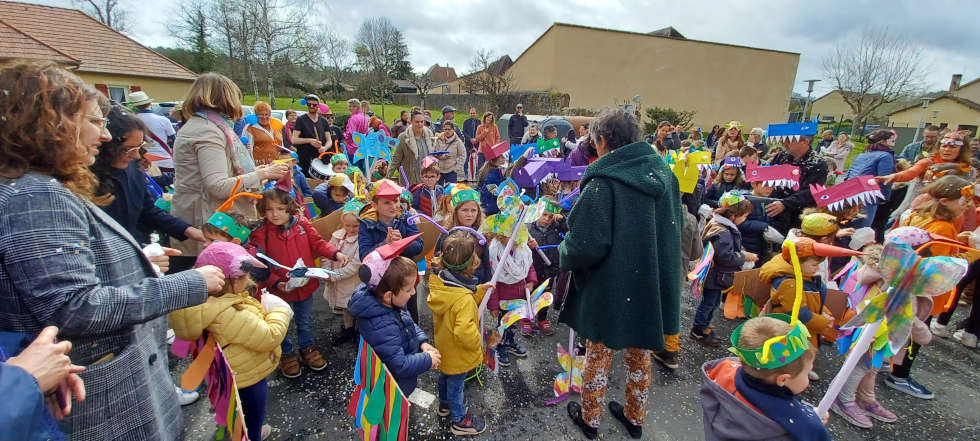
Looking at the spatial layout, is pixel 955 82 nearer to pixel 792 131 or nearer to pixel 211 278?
pixel 792 131

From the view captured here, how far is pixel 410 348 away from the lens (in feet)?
7.68

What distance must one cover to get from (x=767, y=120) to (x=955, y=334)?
38483 mm

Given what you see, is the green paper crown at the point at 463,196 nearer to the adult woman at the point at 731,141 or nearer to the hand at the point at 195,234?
the hand at the point at 195,234

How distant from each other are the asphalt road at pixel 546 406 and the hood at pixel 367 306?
0.94m

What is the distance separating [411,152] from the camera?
5.95 meters

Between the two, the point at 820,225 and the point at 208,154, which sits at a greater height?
the point at 208,154

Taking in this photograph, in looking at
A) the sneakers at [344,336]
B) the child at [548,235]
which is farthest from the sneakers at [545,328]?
the sneakers at [344,336]

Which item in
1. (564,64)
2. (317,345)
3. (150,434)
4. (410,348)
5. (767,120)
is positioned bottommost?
(317,345)

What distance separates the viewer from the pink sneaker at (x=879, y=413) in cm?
276

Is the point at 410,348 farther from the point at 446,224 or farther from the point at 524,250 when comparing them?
the point at 446,224

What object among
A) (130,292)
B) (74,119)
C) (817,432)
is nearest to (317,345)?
(130,292)

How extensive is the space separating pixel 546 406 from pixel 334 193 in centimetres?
314

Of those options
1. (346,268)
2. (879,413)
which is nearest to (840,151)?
(879,413)

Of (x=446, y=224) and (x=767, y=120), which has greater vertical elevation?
(x=767, y=120)
